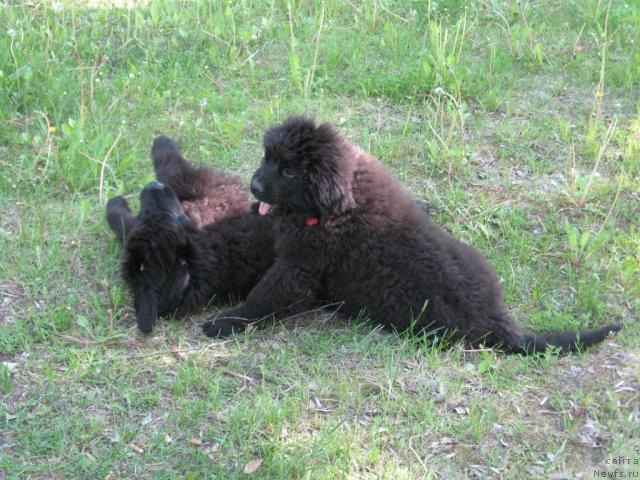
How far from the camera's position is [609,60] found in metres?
7.63

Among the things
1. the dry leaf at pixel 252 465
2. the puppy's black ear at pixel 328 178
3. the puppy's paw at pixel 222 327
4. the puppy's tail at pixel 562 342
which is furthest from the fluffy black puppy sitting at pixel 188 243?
the puppy's tail at pixel 562 342

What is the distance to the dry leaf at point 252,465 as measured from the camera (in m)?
3.94

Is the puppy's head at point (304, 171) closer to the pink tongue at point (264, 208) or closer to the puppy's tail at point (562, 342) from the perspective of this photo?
the pink tongue at point (264, 208)

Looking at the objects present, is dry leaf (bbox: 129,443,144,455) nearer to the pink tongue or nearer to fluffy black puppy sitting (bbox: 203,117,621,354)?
fluffy black puppy sitting (bbox: 203,117,621,354)

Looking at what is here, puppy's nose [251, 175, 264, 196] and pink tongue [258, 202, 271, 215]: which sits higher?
puppy's nose [251, 175, 264, 196]

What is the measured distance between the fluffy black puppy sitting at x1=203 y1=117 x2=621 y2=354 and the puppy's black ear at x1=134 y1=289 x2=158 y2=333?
363mm

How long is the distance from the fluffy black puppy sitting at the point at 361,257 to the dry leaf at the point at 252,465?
1122 millimetres

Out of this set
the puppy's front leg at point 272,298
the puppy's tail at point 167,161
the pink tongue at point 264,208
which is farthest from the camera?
the puppy's tail at point 167,161

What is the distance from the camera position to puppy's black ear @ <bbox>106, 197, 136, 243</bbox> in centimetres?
541

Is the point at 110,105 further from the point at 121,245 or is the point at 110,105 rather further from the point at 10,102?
the point at 121,245

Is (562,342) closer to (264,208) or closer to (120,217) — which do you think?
(264,208)

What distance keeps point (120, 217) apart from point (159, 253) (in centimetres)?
60

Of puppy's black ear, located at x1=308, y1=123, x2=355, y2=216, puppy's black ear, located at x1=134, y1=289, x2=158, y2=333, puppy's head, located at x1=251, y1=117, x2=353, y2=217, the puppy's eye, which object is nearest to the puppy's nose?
puppy's head, located at x1=251, y1=117, x2=353, y2=217

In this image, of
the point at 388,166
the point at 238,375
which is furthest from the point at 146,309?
the point at 388,166
